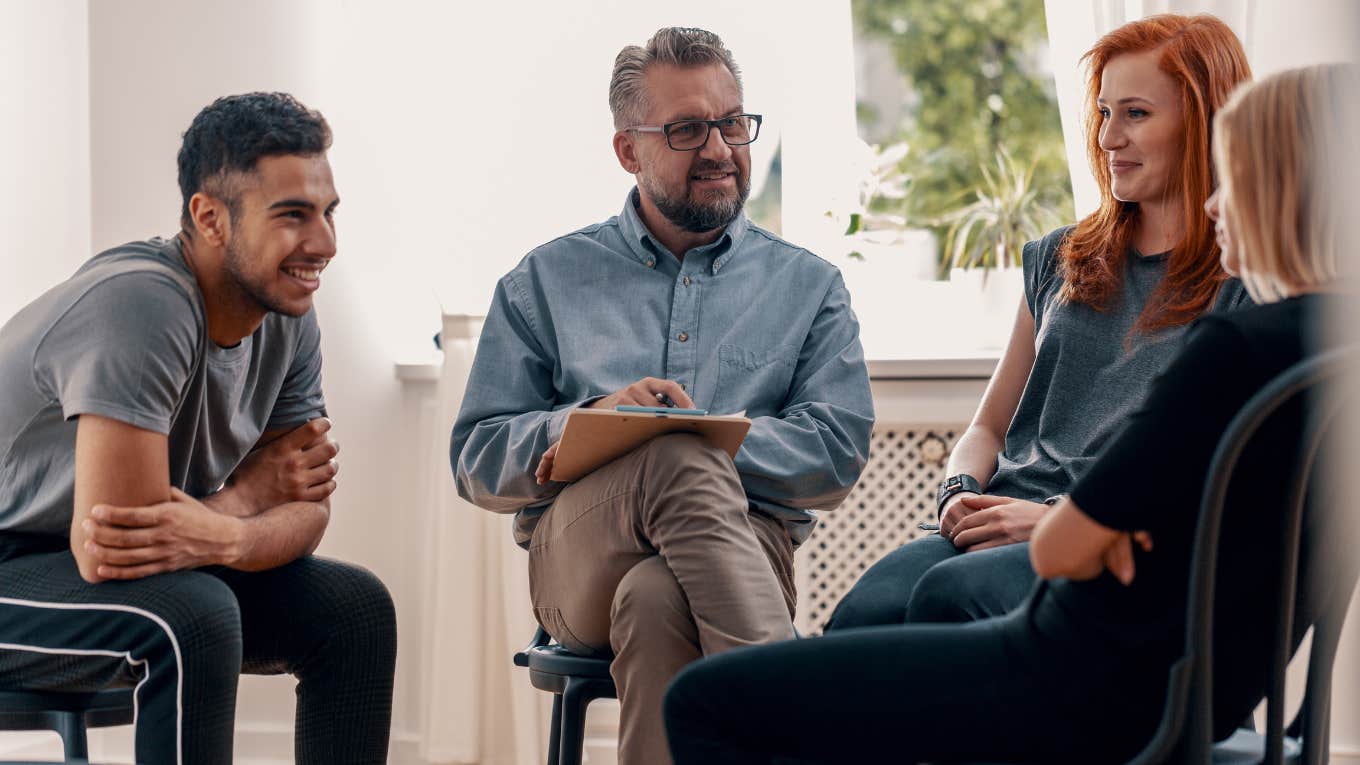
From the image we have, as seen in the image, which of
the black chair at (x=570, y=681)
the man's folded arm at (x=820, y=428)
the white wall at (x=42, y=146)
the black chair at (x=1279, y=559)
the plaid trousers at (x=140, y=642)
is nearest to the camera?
the black chair at (x=1279, y=559)

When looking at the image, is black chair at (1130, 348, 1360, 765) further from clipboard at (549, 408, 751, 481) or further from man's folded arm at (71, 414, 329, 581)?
man's folded arm at (71, 414, 329, 581)

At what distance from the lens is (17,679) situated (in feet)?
5.53

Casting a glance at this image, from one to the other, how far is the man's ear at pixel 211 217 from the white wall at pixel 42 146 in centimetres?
121

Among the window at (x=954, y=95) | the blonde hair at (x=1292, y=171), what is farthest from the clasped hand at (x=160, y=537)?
the window at (x=954, y=95)

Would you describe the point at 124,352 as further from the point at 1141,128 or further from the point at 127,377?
the point at 1141,128

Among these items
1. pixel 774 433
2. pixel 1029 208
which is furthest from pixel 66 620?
pixel 1029 208

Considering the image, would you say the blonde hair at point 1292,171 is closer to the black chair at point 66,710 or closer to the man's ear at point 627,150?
the man's ear at point 627,150

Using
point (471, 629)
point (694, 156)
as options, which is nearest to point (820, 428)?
point (694, 156)

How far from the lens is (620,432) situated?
1.74 metres

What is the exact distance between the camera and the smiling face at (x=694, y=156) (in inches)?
84.8

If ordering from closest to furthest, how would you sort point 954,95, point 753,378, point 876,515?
point 753,378, point 876,515, point 954,95

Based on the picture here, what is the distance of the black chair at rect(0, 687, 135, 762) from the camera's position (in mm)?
1693

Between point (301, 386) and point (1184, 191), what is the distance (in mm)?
1343

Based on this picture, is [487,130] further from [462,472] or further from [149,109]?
[462,472]
